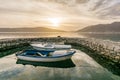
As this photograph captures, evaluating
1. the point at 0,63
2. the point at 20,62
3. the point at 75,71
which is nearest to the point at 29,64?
the point at 20,62

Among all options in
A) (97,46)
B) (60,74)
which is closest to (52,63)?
(60,74)

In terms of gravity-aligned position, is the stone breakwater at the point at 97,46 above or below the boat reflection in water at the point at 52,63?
above

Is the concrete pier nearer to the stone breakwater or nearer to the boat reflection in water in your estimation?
the boat reflection in water

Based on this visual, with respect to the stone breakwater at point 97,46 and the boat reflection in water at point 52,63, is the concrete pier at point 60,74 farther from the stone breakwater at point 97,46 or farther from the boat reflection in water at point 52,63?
the stone breakwater at point 97,46

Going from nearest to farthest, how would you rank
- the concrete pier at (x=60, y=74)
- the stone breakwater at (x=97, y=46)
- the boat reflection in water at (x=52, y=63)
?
the concrete pier at (x=60, y=74), the boat reflection in water at (x=52, y=63), the stone breakwater at (x=97, y=46)

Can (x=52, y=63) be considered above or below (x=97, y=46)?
below

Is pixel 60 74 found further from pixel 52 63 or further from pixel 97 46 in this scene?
pixel 97 46

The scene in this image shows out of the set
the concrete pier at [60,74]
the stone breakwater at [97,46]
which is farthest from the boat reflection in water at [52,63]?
the stone breakwater at [97,46]

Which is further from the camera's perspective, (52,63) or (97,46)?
(97,46)

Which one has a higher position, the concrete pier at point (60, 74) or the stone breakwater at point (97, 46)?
the stone breakwater at point (97, 46)

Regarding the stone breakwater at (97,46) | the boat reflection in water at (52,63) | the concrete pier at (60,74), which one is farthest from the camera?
the stone breakwater at (97,46)

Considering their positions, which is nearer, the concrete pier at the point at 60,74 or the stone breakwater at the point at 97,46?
the concrete pier at the point at 60,74

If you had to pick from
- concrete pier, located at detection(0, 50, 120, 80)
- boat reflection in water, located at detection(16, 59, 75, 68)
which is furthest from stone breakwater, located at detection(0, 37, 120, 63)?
boat reflection in water, located at detection(16, 59, 75, 68)
